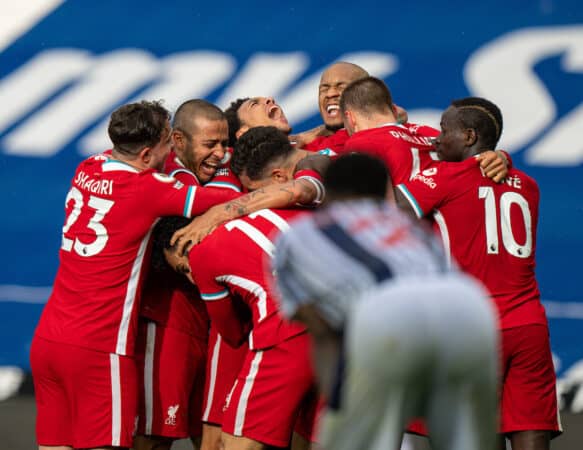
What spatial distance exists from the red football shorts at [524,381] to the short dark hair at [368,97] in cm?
127

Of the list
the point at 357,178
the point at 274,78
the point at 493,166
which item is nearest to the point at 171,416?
the point at 493,166

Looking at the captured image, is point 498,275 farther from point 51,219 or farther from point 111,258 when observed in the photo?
point 51,219

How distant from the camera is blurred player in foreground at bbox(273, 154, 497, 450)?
3346 millimetres

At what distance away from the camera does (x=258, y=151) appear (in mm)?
5238

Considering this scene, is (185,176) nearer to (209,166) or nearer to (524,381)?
(209,166)

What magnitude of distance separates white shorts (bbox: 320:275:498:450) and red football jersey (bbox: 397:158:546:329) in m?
1.81

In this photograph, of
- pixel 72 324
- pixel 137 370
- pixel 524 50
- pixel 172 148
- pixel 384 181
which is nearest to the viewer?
pixel 384 181

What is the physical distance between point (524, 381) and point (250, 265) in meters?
1.40

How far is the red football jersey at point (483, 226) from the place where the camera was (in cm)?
528

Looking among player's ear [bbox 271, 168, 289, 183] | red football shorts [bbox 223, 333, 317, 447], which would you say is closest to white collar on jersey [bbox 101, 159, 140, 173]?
player's ear [bbox 271, 168, 289, 183]

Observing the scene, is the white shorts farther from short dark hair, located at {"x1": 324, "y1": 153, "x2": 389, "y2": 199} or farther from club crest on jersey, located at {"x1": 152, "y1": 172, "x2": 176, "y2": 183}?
club crest on jersey, located at {"x1": 152, "y1": 172, "x2": 176, "y2": 183}

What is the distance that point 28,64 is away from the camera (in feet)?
26.5

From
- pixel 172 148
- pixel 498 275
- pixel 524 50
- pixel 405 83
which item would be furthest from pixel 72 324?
pixel 524 50

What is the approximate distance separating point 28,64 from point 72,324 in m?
3.38
